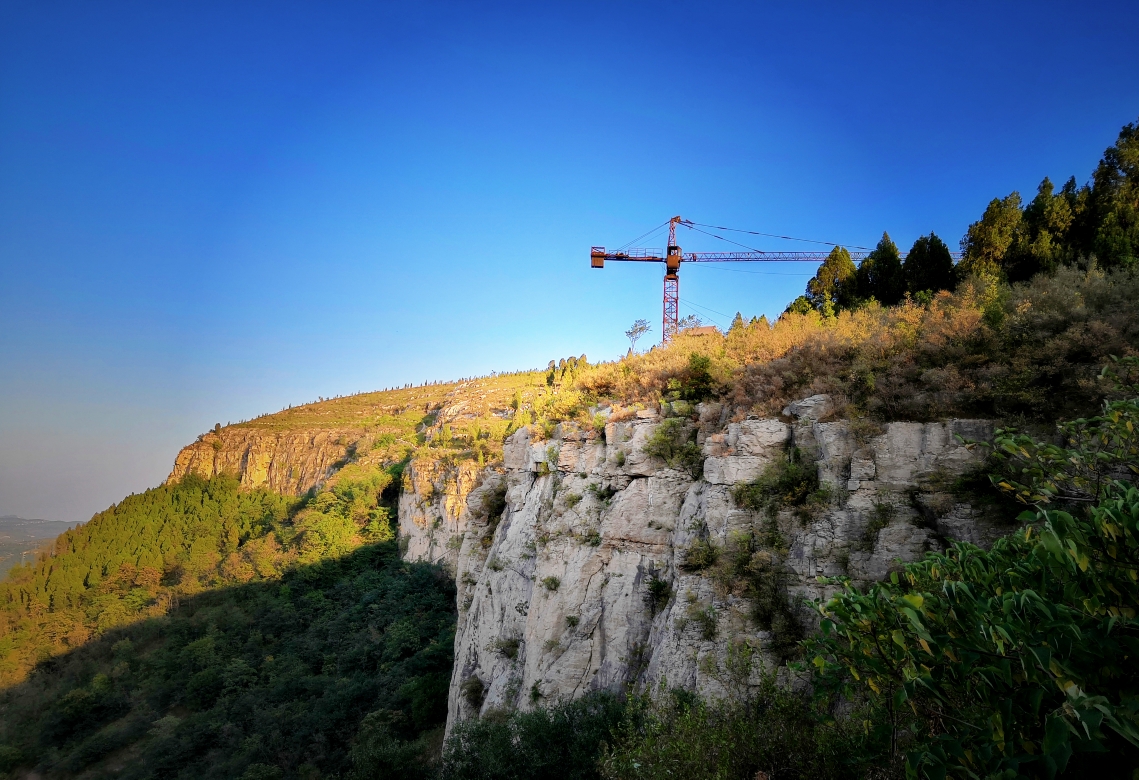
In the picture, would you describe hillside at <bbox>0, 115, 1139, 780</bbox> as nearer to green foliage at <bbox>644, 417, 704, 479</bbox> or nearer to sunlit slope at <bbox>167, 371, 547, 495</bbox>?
green foliage at <bbox>644, 417, 704, 479</bbox>

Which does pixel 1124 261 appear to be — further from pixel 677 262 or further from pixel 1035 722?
pixel 677 262

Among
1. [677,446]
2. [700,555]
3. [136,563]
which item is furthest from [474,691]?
[136,563]

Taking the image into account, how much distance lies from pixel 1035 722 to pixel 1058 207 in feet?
66.9

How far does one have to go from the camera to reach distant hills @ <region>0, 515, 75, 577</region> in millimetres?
74688

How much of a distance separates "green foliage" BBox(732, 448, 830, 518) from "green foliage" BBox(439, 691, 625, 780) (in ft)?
17.3

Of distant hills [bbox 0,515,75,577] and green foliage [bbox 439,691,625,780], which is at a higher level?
green foliage [bbox 439,691,625,780]

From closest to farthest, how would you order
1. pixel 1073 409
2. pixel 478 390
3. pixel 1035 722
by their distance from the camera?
1. pixel 1035 722
2. pixel 1073 409
3. pixel 478 390

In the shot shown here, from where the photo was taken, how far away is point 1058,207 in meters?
15.9

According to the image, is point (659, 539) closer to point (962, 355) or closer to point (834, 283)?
point (962, 355)

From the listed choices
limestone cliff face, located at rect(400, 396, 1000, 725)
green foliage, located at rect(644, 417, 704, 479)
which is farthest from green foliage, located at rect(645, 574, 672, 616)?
green foliage, located at rect(644, 417, 704, 479)

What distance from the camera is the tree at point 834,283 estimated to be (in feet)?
69.6

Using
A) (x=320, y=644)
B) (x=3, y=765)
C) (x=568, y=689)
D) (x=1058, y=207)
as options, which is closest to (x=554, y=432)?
(x=568, y=689)

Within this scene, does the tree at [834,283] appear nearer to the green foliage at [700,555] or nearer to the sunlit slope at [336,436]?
the green foliage at [700,555]

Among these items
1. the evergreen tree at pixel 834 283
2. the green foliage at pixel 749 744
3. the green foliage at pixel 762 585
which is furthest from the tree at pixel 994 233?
the green foliage at pixel 749 744
